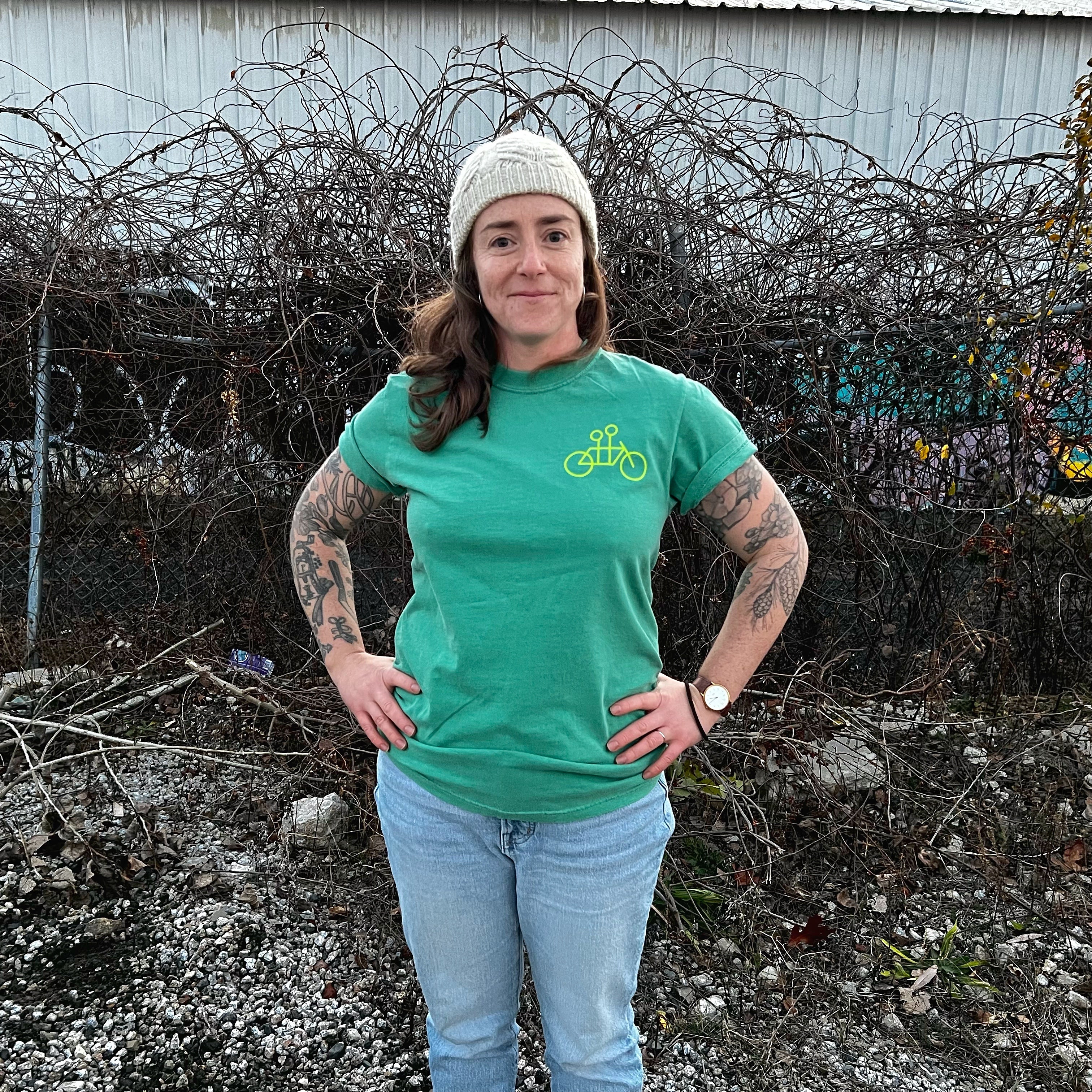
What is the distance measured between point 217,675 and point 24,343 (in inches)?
67.2

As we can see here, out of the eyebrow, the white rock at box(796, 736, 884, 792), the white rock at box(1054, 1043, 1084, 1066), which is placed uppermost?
the eyebrow

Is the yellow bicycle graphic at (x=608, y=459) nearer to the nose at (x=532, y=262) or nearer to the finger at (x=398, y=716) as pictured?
the nose at (x=532, y=262)

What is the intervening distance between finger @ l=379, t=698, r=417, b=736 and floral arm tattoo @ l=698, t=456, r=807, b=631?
654mm

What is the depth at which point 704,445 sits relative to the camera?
1.44 meters

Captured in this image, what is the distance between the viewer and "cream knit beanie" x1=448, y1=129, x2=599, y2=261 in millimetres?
1374

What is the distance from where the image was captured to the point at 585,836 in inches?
56.5

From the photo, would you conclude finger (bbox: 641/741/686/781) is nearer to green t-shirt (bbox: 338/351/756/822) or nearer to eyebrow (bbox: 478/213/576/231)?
green t-shirt (bbox: 338/351/756/822)

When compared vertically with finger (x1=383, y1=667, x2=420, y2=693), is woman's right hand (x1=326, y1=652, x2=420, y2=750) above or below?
below

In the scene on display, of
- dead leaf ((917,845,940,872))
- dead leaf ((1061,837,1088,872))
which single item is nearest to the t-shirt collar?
dead leaf ((917,845,940,872))

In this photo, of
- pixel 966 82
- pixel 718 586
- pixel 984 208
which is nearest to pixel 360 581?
pixel 718 586

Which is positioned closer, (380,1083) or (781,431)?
(380,1083)

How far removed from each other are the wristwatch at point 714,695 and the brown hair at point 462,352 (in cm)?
64

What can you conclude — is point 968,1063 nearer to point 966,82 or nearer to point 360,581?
point 360,581

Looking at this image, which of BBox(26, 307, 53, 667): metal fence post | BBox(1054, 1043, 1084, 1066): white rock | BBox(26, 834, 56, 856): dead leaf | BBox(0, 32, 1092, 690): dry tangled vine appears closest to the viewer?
BBox(1054, 1043, 1084, 1066): white rock
